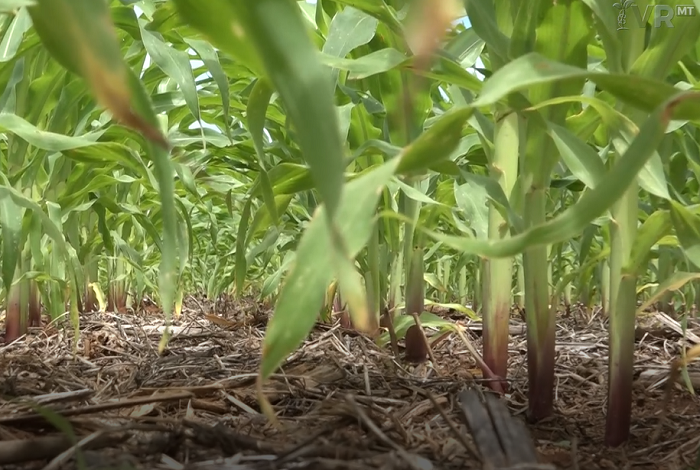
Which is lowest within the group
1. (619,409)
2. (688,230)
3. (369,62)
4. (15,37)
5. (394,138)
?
(619,409)

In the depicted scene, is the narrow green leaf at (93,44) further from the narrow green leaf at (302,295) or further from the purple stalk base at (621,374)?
the purple stalk base at (621,374)

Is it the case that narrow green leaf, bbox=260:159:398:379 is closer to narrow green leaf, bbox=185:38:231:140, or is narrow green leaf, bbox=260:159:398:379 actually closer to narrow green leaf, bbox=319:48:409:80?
narrow green leaf, bbox=319:48:409:80

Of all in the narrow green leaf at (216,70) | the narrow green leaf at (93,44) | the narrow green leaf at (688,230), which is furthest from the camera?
the narrow green leaf at (216,70)

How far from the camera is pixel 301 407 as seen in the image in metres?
0.62

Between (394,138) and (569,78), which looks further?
(394,138)

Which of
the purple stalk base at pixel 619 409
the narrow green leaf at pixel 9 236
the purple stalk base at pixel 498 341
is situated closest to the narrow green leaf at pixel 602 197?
the purple stalk base at pixel 619 409

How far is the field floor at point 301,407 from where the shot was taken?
0.38m

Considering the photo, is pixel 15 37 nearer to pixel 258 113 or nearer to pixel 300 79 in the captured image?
pixel 258 113

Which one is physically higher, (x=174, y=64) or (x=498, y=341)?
(x=174, y=64)

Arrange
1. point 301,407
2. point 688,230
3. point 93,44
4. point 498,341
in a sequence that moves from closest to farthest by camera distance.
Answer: point 93,44, point 688,230, point 301,407, point 498,341

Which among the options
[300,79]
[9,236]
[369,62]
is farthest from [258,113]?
[9,236]

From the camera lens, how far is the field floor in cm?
38

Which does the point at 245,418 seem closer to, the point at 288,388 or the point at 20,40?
the point at 288,388

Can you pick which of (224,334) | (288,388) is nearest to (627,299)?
(288,388)
